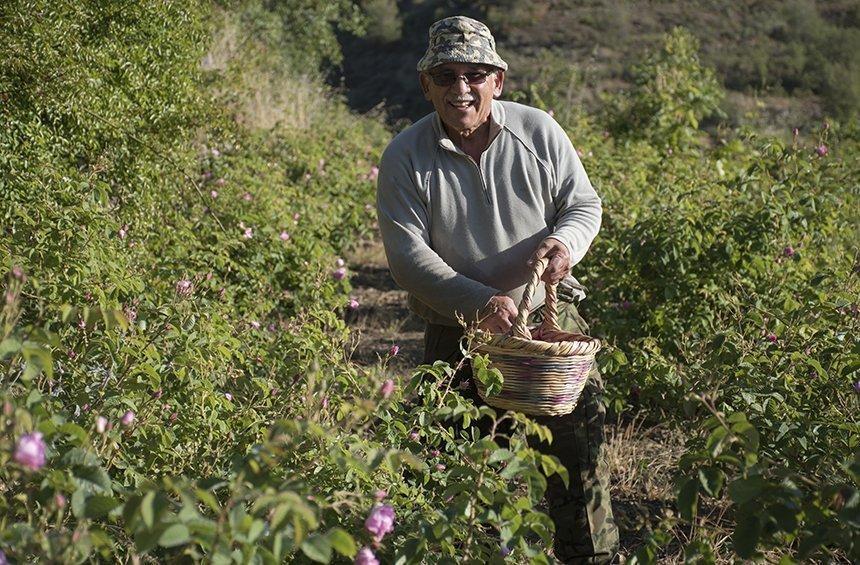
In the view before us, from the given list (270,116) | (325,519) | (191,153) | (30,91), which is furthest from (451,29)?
(270,116)

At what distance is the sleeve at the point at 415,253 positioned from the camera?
9.33 feet

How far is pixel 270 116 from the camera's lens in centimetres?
1002

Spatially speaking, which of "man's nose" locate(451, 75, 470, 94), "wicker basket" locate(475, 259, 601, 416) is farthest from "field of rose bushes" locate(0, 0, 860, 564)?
"man's nose" locate(451, 75, 470, 94)

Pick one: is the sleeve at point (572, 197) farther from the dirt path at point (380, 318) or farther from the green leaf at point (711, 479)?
the dirt path at point (380, 318)

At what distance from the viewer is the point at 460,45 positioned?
291cm

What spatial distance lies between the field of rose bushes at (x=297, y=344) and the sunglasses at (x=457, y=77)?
31.2 inches

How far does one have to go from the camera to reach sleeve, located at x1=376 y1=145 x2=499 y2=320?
9.33ft

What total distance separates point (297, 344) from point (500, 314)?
71 centimetres

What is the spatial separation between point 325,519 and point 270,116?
8.33 m

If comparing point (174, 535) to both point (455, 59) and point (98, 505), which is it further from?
point (455, 59)

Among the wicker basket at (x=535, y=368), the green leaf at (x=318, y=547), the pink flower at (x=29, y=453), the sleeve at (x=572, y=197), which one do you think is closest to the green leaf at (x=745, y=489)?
the green leaf at (x=318, y=547)

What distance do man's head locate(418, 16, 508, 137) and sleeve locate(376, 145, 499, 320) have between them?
20cm

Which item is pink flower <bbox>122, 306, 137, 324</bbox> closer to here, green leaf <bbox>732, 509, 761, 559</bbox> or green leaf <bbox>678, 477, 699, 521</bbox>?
green leaf <bbox>678, 477, 699, 521</bbox>

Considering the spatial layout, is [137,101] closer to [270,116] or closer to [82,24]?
[82,24]
